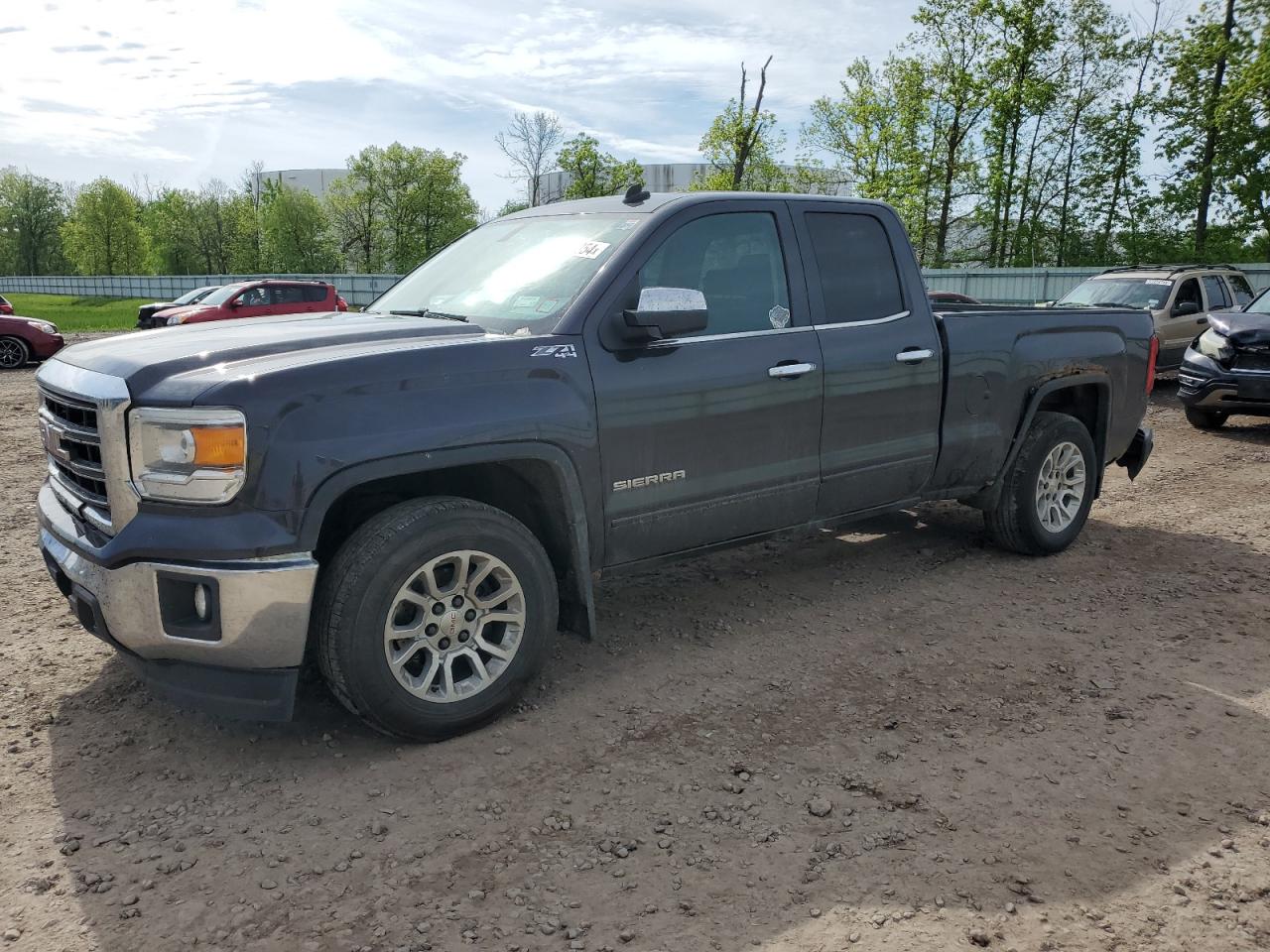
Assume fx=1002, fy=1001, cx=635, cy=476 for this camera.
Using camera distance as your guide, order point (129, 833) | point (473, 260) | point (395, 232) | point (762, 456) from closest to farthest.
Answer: point (129, 833)
point (762, 456)
point (473, 260)
point (395, 232)

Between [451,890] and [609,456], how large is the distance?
5.67 ft

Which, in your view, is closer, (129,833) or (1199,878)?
(1199,878)

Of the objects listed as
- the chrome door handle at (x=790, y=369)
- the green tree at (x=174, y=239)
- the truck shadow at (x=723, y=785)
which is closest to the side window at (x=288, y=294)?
the truck shadow at (x=723, y=785)

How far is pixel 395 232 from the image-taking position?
67688 mm

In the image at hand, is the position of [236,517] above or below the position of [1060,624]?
above

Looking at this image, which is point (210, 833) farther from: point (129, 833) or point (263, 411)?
point (263, 411)

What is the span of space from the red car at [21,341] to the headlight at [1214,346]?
718 inches

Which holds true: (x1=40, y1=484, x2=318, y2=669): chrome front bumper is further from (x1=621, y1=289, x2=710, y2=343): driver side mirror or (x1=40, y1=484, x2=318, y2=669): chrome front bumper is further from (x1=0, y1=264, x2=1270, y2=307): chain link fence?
(x1=0, y1=264, x2=1270, y2=307): chain link fence

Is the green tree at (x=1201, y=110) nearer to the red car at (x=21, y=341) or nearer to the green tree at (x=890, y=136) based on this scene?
the green tree at (x=890, y=136)

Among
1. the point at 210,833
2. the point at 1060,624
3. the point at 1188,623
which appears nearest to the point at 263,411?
the point at 210,833

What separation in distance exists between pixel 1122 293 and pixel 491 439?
13.8m

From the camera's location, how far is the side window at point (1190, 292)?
565 inches

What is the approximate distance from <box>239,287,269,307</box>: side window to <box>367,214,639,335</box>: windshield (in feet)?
62.9

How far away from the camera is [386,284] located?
4525 centimetres
